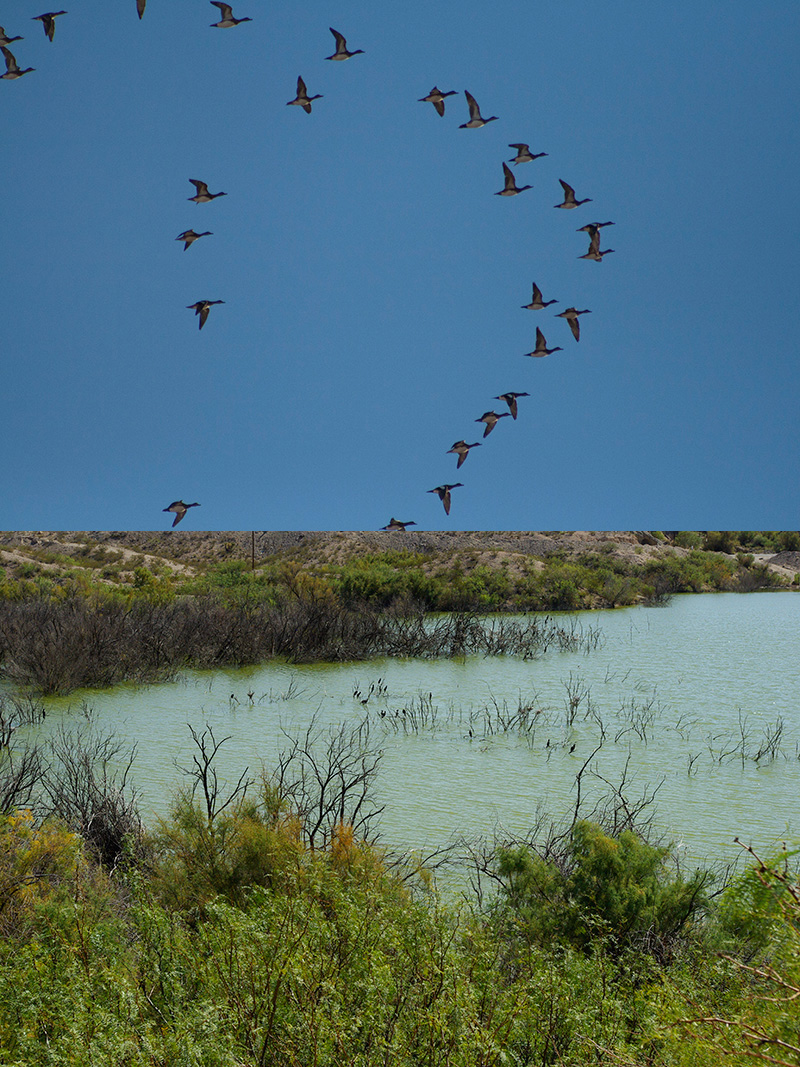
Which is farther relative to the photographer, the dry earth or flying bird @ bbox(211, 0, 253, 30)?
the dry earth

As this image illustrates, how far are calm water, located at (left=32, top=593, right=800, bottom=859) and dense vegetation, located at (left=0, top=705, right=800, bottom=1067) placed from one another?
2238 millimetres

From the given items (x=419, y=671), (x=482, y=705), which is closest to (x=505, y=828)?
(x=482, y=705)

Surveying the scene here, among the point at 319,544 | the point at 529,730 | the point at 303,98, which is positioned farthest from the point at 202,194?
the point at 319,544

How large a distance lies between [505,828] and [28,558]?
35.9 metres

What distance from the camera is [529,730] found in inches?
465

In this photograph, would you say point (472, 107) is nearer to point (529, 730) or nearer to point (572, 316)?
point (572, 316)

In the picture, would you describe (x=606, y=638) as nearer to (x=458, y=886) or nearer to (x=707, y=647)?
(x=707, y=647)

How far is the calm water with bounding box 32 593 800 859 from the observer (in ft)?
28.1

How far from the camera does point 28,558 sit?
128ft

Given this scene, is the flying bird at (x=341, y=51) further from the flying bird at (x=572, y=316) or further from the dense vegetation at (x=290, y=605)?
the dense vegetation at (x=290, y=605)

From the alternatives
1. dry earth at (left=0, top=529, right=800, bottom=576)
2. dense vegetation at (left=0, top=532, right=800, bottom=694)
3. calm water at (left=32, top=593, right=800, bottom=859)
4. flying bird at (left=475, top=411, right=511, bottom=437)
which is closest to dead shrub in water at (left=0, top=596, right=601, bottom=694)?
dense vegetation at (left=0, top=532, right=800, bottom=694)

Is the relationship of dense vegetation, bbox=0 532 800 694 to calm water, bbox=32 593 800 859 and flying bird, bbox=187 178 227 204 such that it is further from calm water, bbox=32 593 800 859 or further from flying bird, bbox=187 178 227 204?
flying bird, bbox=187 178 227 204

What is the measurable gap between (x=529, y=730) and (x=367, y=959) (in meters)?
8.44

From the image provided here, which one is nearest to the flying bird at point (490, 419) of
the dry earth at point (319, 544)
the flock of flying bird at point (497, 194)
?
the flock of flying bird at point (497, 194)
